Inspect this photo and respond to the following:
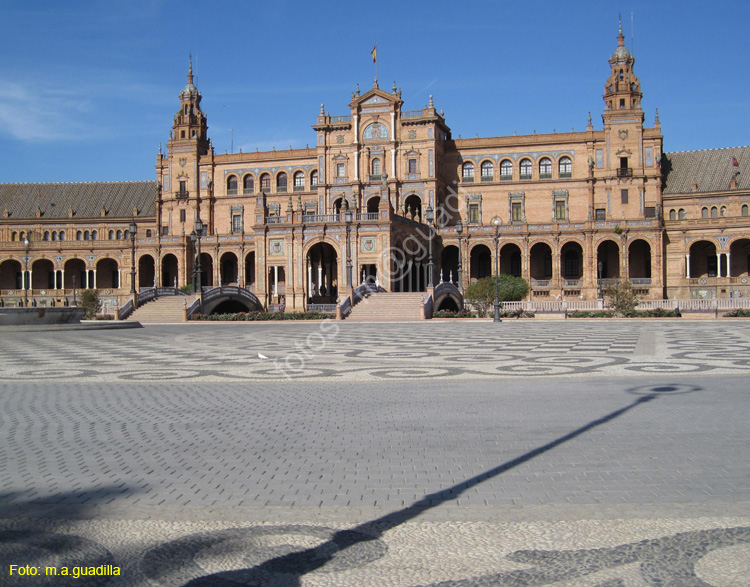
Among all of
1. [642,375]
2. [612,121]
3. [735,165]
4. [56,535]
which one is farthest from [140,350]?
[735,165]

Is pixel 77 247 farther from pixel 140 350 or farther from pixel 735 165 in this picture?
pixel 735 165

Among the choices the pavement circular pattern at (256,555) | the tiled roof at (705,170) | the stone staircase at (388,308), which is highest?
the tiled roof at (705,170)

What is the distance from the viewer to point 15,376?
16.8 m

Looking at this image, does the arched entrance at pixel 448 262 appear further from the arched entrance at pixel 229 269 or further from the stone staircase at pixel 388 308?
the stone staircase at pixel 388 308

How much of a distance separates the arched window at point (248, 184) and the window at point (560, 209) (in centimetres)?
3207

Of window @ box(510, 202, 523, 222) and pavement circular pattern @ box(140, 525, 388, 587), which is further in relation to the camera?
window @ box(510, 202, 523, 222)

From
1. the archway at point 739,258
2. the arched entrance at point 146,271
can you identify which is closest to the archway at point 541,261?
the archway at point 739,258

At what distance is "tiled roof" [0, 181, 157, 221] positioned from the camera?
88.6 m

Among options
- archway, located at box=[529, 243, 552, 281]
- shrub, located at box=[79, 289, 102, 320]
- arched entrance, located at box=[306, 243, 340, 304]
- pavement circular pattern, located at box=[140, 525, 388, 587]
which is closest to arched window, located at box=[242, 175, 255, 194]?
arched entrance, located at box=[306, 243, 340, 304]

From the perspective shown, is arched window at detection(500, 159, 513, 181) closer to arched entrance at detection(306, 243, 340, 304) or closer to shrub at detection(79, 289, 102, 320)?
arched entrance at detection(306, 243, 340, 304)

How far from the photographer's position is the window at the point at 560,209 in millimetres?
72250

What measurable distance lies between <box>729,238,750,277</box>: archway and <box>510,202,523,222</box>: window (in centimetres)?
1930

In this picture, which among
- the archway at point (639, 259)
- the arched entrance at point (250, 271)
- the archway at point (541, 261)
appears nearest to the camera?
the archway at point (639, 259)

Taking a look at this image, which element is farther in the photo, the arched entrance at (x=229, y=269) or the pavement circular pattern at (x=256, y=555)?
the arched entrance at (x=229, y=269)
